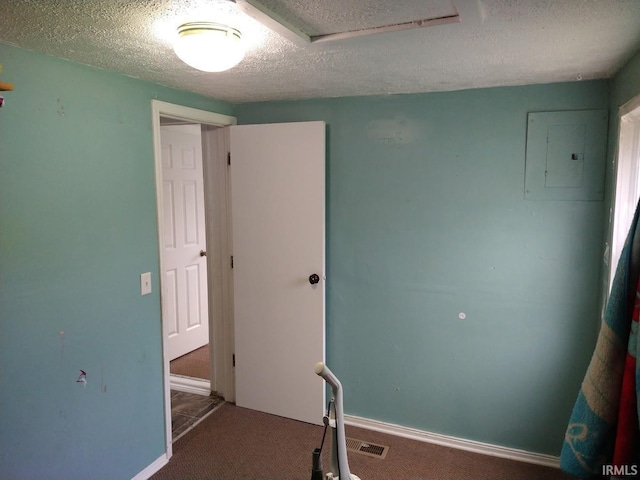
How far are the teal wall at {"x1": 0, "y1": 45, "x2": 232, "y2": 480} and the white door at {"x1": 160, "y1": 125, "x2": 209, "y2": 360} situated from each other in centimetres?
134

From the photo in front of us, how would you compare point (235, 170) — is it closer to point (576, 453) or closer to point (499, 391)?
point (499, 391)

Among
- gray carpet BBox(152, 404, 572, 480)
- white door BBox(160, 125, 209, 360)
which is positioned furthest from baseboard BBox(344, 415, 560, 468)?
white door BBox(160, 125, 209, 360)

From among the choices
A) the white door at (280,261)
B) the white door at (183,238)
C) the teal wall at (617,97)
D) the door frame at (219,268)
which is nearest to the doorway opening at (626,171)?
the teal wall at (617,97)

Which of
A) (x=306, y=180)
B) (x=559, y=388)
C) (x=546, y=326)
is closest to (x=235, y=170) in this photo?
(x=306, y=180)

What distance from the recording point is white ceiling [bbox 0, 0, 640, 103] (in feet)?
4.17

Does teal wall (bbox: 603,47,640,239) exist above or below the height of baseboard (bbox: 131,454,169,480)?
above

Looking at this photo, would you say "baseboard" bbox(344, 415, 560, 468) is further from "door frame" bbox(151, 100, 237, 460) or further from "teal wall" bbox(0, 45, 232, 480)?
"teal wall" bbox(0, 45, 232, 480)

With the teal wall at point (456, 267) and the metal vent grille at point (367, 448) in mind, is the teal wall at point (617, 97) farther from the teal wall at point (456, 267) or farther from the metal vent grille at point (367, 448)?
the metal vent grille at point (367, 448)

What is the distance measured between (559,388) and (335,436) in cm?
182

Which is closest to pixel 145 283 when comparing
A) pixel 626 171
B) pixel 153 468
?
pixel 153 468

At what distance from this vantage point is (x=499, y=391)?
2514 mm

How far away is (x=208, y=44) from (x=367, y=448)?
93.9 inches

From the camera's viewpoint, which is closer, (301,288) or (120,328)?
(120,328)

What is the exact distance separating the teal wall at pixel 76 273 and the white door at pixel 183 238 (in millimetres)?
1339
